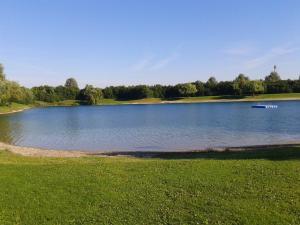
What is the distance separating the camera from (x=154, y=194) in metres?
14.5

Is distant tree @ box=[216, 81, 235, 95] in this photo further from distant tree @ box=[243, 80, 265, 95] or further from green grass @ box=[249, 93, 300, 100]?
green grass @ box=[249, 93, 300, 100]

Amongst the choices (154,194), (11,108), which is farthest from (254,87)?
(154,194)

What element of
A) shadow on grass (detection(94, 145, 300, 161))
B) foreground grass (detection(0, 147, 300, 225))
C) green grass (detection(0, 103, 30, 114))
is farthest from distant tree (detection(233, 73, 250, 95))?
foreground grass (detection(0, 147, 300, 225))

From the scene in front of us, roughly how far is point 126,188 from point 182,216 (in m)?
3.39

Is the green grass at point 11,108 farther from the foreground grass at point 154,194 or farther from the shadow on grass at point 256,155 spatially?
the foreground grass at point 154,194

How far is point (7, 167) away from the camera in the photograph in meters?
19.3

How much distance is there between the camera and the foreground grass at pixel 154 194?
1255cm

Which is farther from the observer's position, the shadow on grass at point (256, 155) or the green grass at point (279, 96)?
the green grass at point (279, 96)

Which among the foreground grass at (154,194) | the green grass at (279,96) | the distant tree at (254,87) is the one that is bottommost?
the green grass at (279,96)

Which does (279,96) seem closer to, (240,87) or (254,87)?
(254,87)

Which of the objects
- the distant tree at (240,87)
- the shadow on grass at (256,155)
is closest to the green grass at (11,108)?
the distant tree at (240,87)

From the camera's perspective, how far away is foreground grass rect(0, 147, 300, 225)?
41.2 feet

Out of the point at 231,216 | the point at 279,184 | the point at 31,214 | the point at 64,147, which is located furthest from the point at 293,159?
the point at 64,147

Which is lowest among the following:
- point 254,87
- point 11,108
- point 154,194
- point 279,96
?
point 279,96
